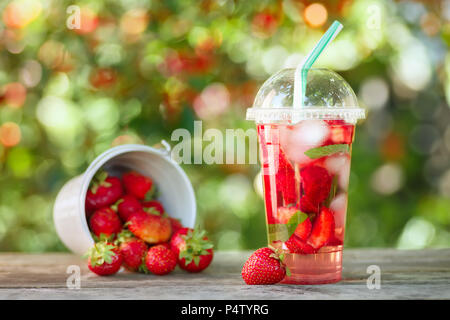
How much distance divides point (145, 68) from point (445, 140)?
→ 1.17 meters

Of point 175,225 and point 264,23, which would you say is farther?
point 264,23

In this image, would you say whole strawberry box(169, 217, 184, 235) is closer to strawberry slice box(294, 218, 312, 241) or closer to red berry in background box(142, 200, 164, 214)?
red berry in background box(142, 200, 164, 214)

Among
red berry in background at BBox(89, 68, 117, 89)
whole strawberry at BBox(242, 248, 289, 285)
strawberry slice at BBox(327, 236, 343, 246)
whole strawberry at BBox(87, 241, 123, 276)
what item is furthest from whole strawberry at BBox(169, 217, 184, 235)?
red berry in background at BBox(89, 68, 117, 89)

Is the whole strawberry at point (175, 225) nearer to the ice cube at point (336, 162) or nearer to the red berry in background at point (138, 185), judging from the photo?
the red berry in background at point (138, 185)

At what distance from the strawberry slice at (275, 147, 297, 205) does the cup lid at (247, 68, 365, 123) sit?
7 cm

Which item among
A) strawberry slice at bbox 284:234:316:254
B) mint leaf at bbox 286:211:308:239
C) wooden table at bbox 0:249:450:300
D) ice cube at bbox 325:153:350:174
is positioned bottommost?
wooden table at bbox 0:249:450:300

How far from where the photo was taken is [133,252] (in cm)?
124

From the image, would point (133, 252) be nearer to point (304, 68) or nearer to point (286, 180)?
point (286, 180)

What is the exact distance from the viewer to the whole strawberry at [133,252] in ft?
4.08

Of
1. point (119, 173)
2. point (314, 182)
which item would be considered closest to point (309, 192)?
point (314, 182)

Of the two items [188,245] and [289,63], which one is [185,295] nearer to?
[188,245]

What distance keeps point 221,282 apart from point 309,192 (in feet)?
0.79

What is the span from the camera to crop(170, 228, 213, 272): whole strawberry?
1.24 m

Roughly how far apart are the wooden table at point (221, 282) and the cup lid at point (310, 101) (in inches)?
11.9
